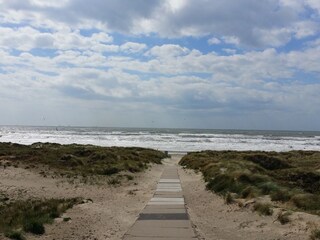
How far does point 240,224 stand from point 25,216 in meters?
6.05

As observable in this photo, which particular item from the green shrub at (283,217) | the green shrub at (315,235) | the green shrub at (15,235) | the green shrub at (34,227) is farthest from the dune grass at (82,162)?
the green shrub at (315,235)

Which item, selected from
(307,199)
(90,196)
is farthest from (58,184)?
(307,199)

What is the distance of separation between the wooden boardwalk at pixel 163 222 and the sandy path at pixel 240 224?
1.33ft

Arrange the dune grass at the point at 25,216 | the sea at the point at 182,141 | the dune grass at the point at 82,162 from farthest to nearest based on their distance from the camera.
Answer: the sea at the point at 182,141 → the dune grass at the point at 82,162 → the dune grass at the point at 25,216

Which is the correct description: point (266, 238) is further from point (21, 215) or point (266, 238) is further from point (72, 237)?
point (21, 215)

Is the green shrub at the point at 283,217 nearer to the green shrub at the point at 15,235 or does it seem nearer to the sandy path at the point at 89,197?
the sandy path at the point at 89,197

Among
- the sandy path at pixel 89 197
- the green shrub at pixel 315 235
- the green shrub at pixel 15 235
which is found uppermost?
the green shrub at pixel 315 235

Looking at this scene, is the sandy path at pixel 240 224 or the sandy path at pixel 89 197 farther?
the sandy path at pixel 89 197

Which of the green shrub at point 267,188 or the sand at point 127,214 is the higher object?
the green shrub at point 267,188

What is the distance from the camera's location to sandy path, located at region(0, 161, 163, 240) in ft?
31.9

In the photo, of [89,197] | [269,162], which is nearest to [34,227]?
[89,197]

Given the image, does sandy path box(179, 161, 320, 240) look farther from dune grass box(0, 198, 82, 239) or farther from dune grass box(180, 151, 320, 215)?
dune grass box(0, 198, 82, 239)

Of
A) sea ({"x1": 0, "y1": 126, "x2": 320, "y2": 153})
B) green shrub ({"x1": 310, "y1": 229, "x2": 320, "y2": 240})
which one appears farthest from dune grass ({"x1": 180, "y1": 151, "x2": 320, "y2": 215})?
sea ({"x1": 0, "y1": 126, "x2": 320, "y2": 153})

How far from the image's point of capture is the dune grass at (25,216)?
905 cm
